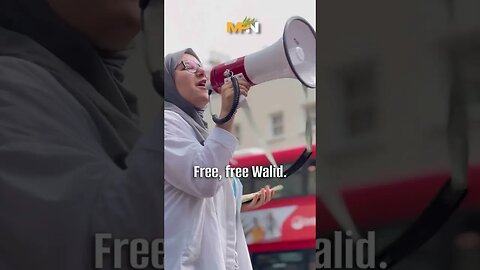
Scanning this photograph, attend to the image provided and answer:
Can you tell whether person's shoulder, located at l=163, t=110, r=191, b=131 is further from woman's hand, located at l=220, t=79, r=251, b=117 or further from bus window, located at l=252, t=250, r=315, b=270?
bus window, located at l=252, t=250, r=315, b=270

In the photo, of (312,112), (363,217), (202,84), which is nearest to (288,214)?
(363,217)

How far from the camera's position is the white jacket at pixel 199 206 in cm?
262

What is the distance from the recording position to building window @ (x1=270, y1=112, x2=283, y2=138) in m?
2.63

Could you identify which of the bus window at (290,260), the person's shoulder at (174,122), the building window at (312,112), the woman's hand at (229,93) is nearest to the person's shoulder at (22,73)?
the person's shoulder at (174,122)

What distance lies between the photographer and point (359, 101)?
2672mm

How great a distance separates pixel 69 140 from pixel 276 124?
0.85 meters

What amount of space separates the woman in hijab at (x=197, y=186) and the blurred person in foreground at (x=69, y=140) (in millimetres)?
67

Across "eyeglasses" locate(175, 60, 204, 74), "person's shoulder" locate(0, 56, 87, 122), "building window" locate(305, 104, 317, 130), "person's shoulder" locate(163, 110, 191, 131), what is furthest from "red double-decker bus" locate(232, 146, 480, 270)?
"person's shoulder" locate(0, 56, 87, 122)

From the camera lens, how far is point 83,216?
106 inches

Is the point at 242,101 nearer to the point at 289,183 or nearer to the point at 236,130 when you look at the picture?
the point at 236,130

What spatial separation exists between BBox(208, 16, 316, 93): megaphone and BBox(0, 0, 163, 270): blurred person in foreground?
44cm

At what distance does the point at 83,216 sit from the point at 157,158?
0.38 metres

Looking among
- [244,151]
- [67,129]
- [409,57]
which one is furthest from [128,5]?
[409,57]

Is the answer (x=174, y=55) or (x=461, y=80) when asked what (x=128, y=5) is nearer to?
(x=174, y=55)
